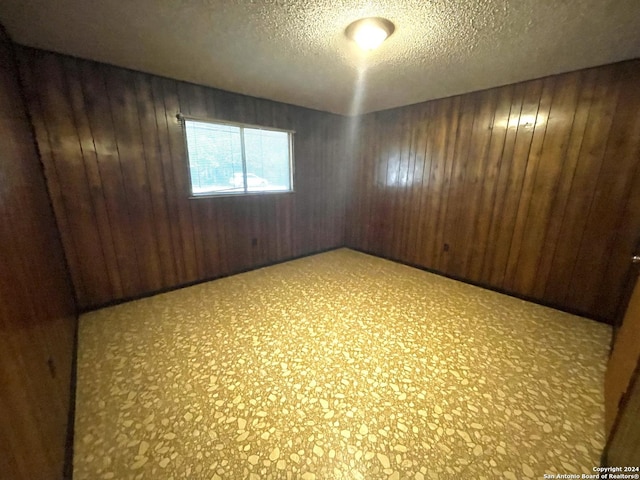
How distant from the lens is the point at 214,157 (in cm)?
294

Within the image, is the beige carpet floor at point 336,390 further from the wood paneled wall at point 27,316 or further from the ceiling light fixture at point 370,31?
the ceiling light fixture at point 370,31

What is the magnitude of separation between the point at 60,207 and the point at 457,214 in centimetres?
423

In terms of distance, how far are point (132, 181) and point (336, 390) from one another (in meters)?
2.72

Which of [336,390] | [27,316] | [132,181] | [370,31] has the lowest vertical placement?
[336,390]

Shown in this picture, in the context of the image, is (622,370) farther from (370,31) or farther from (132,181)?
(132,181)

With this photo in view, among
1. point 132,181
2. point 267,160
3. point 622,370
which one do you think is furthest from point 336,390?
point 267,160

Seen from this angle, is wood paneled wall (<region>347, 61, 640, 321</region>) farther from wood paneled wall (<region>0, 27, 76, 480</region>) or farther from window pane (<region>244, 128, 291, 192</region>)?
wood paneled wall (<region>0, 27, 76, 480</region>)

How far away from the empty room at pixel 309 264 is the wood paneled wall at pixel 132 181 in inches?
0.8

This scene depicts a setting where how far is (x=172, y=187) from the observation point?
2.71 m

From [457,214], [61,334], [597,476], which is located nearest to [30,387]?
[61,334]

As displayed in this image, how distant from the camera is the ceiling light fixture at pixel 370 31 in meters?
1.58

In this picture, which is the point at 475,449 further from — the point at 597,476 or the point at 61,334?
the point at 61,334

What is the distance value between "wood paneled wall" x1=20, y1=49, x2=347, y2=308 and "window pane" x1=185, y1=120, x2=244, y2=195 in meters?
0.11

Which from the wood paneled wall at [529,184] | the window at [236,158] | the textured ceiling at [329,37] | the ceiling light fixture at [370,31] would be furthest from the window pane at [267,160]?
the ceiling light fixture at [370,31]
